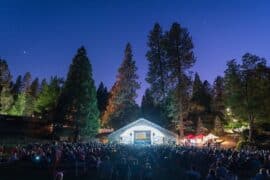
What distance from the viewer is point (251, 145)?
42.0 m

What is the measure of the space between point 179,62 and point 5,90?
1325 inches

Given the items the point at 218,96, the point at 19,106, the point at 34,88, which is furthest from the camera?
the point at 34,88

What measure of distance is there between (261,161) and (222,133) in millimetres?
36953

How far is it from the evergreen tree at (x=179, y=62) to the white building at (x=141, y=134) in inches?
161

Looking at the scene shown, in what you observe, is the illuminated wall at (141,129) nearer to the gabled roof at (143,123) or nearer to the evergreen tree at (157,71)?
the gabled roof at (143,123)

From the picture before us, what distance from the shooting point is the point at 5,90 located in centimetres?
6272

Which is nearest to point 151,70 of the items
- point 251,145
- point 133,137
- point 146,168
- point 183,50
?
point 183,50

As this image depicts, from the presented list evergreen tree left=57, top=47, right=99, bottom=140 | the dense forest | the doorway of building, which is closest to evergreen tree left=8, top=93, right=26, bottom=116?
the dense forest

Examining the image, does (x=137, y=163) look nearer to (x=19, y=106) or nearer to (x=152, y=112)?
(x=19, y=106)

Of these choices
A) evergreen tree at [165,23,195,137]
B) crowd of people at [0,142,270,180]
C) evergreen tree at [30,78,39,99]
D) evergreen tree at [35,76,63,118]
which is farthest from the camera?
evergreen tree at [30,78,39,99]

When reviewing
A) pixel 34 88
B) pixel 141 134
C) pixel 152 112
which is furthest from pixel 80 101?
pixel 34 88

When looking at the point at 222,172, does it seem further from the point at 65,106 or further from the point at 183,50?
the point at 183,50

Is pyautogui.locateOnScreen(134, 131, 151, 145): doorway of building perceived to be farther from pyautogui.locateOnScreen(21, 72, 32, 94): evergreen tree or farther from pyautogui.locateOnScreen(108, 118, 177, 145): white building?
pyautogui.locateOnScreen(21, 72, 32, 94): evergreen tree

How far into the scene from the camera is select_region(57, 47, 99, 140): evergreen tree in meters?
48.4
